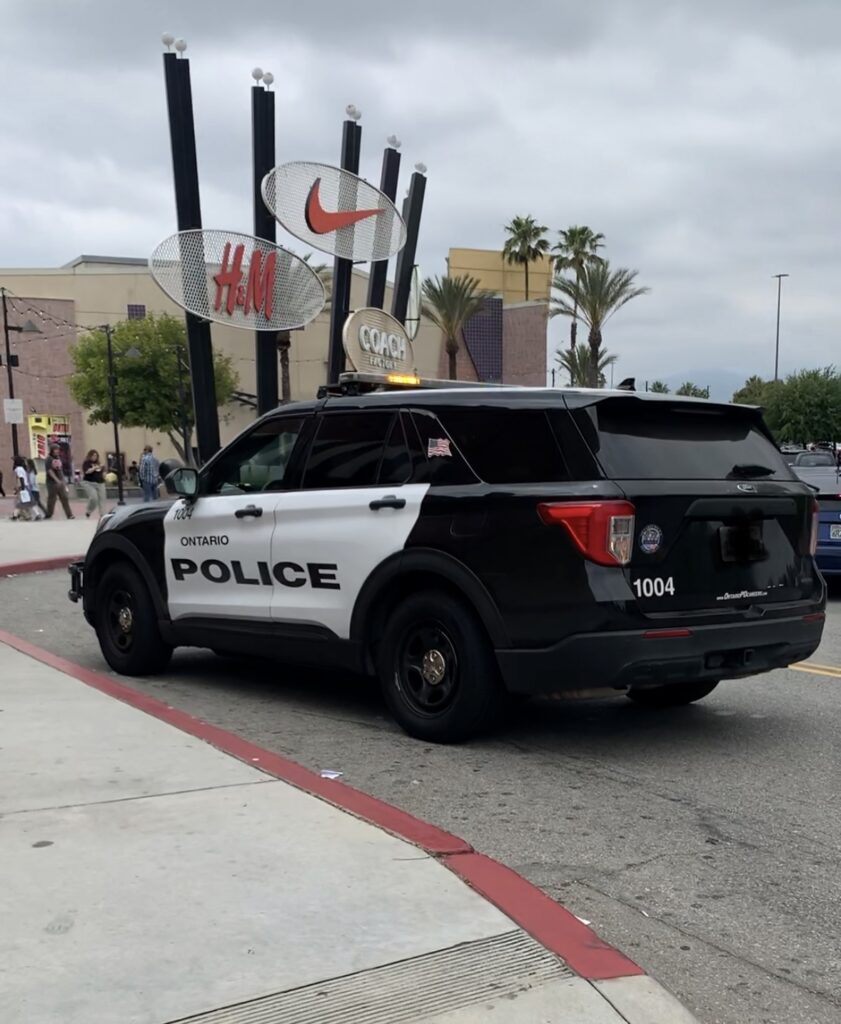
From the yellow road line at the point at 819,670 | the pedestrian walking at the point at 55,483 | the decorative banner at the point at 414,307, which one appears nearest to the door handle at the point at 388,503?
the yellow road line at the point at 819,670

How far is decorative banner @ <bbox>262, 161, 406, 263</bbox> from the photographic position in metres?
20.3

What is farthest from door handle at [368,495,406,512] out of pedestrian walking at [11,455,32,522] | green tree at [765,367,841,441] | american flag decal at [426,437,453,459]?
green tree at [765,367,841,441]

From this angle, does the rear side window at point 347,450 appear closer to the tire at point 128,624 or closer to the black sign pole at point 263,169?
the tire at point 128,624

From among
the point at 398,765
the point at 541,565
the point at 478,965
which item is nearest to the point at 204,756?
the point at 398,765

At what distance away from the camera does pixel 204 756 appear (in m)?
5.23

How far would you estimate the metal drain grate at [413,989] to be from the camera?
2.87 metres

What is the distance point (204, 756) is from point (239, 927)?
193 cm

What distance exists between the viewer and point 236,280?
1978cm

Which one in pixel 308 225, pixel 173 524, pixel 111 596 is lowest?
pixel 111 596

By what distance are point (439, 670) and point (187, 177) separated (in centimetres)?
1708

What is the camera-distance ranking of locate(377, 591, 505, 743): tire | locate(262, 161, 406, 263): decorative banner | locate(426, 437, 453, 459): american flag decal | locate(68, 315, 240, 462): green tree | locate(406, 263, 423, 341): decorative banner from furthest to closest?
locate(68, 315, 240, 462): green tree, locate(406, 263, 423, 341): decorative banner, locate(262, 161, 406, 263): decorative banner, locate(426, 437, 453, 459): american flag decal, locate(377, 591, 505, 743): tire

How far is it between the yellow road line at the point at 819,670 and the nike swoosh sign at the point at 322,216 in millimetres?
15504

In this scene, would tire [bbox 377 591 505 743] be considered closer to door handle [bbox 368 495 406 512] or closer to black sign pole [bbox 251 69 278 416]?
door handle [bbox 368 495 406 512]

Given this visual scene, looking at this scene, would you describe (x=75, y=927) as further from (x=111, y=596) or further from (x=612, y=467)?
(x=111, y=596)
